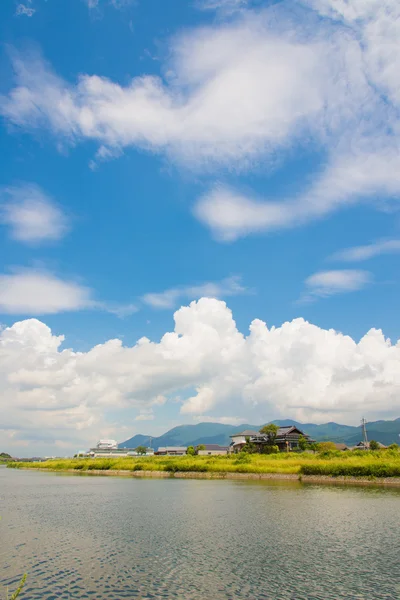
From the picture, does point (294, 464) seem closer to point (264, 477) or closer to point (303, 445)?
point (264, 477)

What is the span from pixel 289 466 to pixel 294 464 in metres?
1.61

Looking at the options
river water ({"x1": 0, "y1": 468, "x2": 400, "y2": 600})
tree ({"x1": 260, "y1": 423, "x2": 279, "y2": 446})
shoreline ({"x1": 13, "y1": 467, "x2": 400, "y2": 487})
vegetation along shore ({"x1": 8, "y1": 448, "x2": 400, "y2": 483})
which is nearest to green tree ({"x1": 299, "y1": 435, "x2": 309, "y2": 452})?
tree ({"x1": 260, "y1": 423, "x2": 279, "y2": 446})

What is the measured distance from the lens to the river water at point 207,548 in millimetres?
22156

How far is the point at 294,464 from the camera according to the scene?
8825 cm

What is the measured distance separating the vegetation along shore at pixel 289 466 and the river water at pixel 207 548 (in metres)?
19.4

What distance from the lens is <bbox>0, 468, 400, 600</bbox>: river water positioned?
22.2 meters

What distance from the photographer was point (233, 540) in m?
33.3

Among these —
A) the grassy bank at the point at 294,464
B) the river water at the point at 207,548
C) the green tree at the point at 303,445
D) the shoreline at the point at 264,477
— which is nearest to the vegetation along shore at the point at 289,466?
the grassy bank at the point at 294,464

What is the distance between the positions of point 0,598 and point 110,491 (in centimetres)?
5475

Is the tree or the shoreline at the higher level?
the tree

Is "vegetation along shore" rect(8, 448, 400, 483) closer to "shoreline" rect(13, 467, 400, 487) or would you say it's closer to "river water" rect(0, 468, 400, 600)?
"shoreline" rect(13, 467, 400, 487)

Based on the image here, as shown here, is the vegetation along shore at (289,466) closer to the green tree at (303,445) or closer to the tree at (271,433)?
the green tree at (303,445)

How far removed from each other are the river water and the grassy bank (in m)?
19.3

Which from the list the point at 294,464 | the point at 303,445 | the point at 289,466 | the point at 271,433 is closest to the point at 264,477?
the point at 289,466
